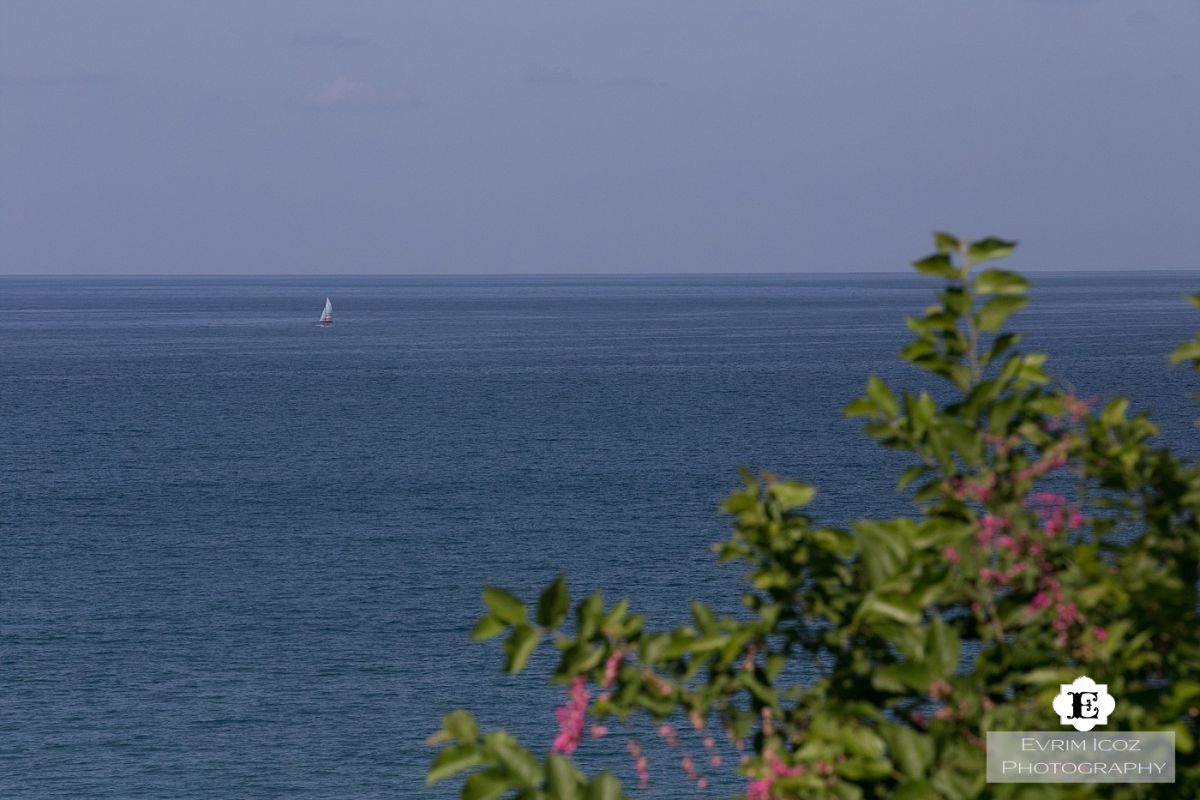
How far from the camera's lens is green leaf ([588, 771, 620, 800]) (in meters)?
4.79

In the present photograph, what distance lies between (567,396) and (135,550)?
2723 inches

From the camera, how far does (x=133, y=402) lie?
465ft

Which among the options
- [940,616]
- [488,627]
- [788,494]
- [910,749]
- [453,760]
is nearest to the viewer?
[910,749]

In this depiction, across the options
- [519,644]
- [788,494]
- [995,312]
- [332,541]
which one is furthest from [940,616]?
[332,541]

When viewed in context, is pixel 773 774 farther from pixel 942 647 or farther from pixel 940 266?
pixel 940 266

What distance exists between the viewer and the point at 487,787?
4996 millimetres

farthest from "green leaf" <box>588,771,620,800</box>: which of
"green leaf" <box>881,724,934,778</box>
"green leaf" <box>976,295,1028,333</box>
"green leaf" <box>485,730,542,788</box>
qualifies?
"green leaf" <box>976,295,1028,333</box>

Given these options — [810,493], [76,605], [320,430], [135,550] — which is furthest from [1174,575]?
[320,430]

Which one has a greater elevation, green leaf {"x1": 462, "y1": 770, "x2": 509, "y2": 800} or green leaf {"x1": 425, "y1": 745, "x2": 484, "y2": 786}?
green leaf {"x1": 425, "y1": 745, "x2": 484, "y2": 786}

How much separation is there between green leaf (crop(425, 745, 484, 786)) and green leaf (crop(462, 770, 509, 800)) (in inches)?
2.3

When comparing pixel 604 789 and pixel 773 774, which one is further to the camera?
pixel 773 774

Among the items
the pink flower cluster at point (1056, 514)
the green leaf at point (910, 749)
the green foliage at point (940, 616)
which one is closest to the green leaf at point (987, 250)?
the green foliage at point (940, 616)

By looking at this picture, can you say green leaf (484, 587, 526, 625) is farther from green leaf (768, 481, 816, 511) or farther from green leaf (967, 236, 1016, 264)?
green leaf (967, 236, 1016, 264)

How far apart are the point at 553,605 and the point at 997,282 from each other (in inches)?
82.5
